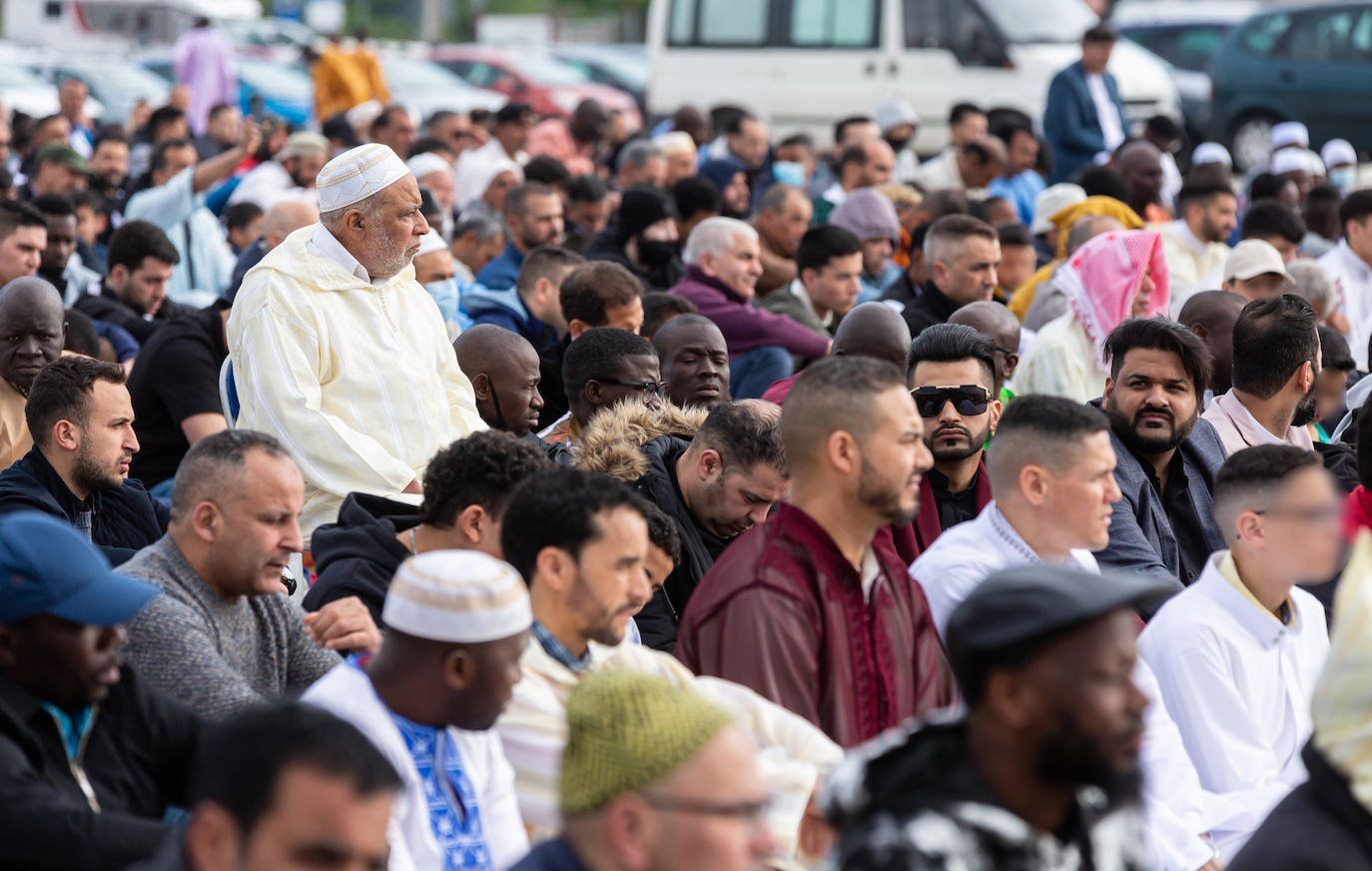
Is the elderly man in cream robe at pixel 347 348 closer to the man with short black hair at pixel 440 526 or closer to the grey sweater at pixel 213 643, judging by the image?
the man with short black hair at pixel 440 526

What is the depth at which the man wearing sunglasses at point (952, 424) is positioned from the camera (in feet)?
18.5

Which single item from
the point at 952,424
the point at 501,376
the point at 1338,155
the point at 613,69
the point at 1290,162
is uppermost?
Result: the point at 952,424

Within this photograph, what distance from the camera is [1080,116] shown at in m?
14.9

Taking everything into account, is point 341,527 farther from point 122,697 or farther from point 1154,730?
point 1154,730

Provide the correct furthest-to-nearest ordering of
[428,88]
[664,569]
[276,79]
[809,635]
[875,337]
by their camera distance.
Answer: [428,88] < [276,79] < [875,337] < [664,569] < [809,635]

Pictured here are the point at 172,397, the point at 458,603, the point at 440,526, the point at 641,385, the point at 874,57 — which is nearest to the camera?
the point at 458,603

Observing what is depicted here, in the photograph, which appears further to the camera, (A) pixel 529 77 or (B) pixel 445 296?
(A) pixel 529 77

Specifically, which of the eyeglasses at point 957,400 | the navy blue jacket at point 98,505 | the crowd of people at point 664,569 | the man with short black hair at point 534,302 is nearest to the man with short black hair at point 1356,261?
the crowd of people at point 664,569

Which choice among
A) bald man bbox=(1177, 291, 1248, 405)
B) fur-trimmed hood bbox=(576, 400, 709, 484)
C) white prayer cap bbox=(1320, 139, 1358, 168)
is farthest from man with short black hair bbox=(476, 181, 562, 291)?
white prayer cap bbox=(1320, 139, 1358, 168)

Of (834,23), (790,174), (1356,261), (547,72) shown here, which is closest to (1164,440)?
(1356,261)

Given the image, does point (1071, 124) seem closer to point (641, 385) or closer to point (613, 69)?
point (641, 385)

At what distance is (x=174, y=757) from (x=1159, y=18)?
75.5 feet

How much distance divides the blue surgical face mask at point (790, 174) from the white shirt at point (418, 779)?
11.5m

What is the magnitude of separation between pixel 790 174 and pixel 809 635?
11.1 meters
